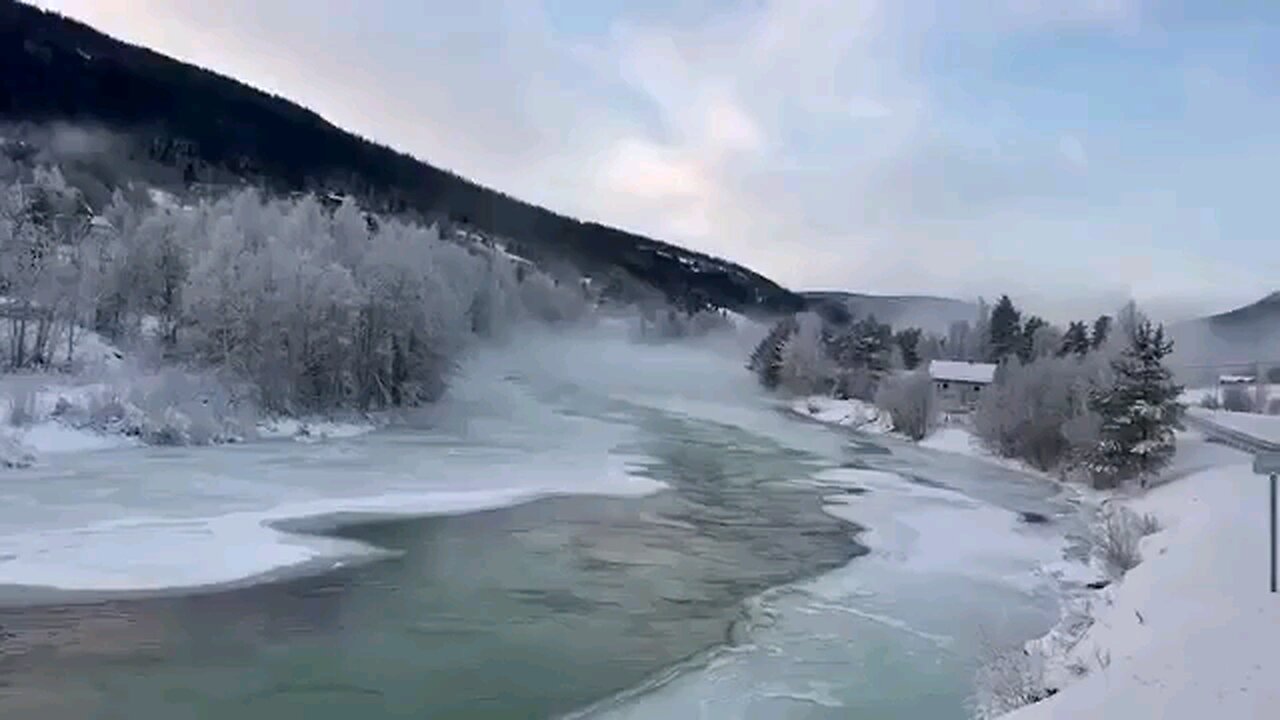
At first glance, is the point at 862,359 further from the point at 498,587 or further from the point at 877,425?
the point at 498,587

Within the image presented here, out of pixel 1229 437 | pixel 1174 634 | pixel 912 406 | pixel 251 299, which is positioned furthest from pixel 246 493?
pixel 912 406

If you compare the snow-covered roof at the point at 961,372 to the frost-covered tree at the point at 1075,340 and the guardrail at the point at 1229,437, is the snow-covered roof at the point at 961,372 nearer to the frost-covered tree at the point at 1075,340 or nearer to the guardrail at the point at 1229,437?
the frost-covered tree at the point at 1075,340

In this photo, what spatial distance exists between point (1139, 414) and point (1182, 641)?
28236mm

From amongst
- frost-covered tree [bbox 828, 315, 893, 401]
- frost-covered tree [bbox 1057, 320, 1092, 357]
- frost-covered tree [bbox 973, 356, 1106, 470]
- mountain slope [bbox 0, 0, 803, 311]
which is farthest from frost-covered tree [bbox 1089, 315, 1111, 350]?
mountain slope [bbox 0, 0, 803, 311]

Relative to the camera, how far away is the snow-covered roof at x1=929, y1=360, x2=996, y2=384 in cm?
7900

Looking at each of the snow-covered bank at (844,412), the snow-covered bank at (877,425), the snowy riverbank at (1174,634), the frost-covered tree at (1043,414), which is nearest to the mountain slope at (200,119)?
the snow-covered bank at (844,412)

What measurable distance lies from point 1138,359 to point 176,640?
33.3 meters

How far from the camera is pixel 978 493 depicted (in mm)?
34031

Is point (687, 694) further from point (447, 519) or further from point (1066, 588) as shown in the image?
point (447, 519)

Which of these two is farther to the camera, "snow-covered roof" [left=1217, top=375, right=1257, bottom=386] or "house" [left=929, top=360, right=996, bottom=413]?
"snow-covered roof" [left=1217, top=375, right=1257, bottom=386]

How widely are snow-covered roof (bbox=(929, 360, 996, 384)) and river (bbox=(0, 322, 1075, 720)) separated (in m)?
43.4

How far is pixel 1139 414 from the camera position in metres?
36.1

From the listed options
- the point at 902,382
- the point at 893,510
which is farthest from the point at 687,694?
the point at 902,382

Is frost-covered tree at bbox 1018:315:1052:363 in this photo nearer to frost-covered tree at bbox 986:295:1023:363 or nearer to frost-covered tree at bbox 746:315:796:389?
frost-covered tree at bbox 986:295:1023:363
